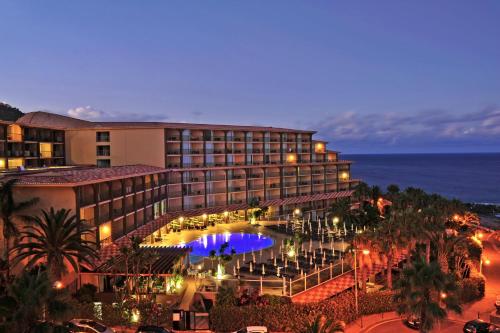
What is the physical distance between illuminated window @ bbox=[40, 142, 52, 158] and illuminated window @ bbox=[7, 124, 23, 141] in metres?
5.89

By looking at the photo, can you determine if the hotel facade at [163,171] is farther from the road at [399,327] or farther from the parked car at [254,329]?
the road at [399,327]

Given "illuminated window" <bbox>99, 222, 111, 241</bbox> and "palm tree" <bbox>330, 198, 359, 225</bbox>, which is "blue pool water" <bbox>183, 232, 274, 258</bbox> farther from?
"palm tree" <bbox>330, 198, 359, 225</bbox>

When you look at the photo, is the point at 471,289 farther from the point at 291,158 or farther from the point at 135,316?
the point at 291,158

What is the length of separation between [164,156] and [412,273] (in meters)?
46.7

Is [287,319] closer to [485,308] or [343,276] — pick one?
[343,276]

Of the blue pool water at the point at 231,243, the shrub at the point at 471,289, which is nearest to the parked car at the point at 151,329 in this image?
the blue pool water at the point at 231,243

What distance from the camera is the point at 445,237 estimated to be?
3738cm

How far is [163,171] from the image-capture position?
57344 mm

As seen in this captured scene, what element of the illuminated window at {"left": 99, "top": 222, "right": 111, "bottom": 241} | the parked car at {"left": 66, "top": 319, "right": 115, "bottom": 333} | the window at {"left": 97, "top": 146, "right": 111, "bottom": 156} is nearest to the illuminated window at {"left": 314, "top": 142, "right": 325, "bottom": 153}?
the window at {"left": 97, "top": 146, "right": 111, "bottom": 156}

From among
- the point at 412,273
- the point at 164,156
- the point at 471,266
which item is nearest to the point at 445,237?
the point at 471,266

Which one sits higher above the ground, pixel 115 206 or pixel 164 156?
pixel 164 156

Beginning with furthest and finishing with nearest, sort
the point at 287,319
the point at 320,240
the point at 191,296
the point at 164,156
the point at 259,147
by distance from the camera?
the point at 259,147 → the point at 164,156 → the point at 320,240 → the point at 191,296 → the point at 287,319

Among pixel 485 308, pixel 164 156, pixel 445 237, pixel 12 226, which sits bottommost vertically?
pixel 485 308

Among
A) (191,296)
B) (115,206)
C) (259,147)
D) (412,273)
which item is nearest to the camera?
(412,273)
